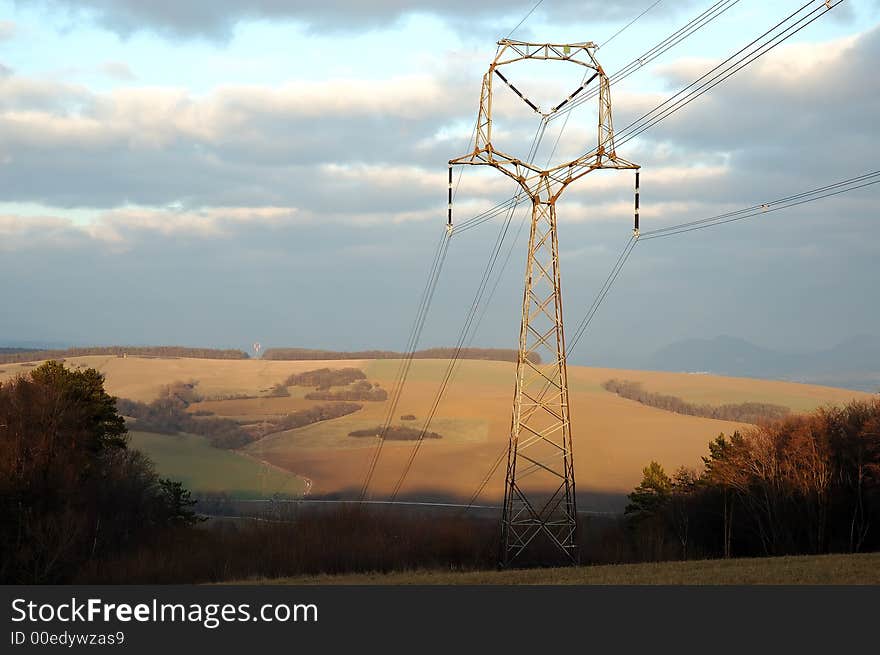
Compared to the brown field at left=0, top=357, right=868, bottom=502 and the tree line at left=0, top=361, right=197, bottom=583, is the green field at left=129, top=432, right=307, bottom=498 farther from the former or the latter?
the tree line at left=0, top=361, right=197, bottom=583

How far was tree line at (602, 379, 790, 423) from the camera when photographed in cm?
11594

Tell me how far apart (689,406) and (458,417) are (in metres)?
30.9

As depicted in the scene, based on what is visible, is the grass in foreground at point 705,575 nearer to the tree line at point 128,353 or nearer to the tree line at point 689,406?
the tree line at point 689,406

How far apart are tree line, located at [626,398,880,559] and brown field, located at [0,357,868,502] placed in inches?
1125

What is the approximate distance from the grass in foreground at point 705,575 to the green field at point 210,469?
228 feet

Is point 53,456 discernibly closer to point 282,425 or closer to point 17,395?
point 17,395

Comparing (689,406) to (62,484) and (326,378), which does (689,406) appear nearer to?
(326,378)

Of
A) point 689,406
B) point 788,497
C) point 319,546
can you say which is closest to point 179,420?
point 319,546

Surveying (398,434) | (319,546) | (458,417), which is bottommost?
(319,546)

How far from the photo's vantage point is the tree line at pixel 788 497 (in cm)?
5975

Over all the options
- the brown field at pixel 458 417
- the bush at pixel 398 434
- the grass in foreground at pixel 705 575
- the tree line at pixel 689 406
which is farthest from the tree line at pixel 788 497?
the bush at pixel 398 434

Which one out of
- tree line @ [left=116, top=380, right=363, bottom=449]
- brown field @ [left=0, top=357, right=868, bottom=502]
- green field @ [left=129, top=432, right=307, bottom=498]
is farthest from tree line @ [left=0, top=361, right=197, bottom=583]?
tree line @ [left=116, top=380, right=363, bottom=449]

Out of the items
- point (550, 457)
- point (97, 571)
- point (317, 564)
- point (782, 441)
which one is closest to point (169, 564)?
point (97, 571)

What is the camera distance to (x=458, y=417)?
4653 inches
